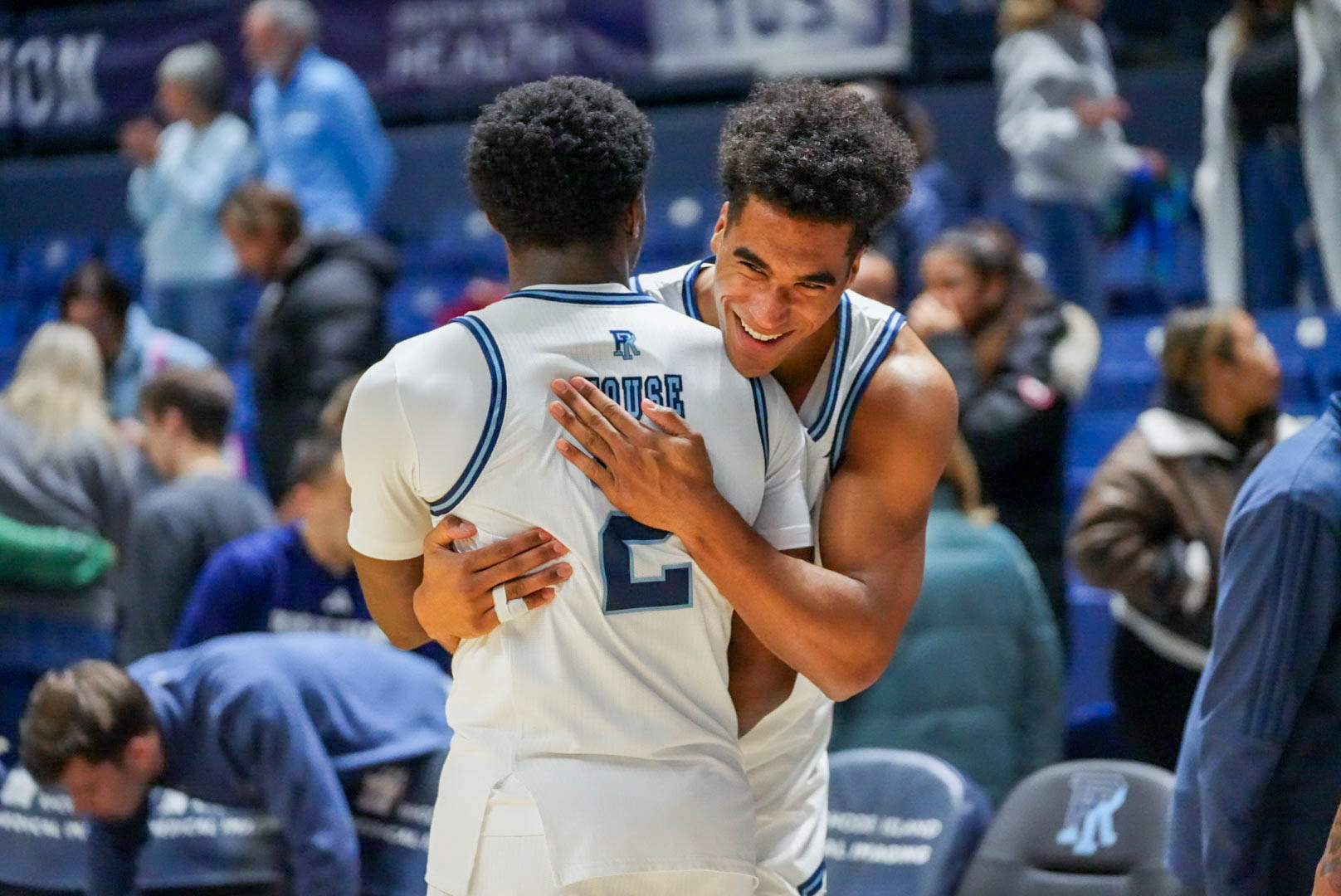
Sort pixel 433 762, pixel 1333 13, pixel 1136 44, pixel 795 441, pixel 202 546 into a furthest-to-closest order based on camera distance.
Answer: pixel 1136 44 → pixel 1333 13 → pixel 202 546 → pixel 433 762 → pixel 795 441

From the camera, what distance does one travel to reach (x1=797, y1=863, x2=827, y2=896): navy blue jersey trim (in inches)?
89.3

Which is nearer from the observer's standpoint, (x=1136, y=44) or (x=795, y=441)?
(x=795, y=441)

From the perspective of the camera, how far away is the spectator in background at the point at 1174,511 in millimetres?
4086

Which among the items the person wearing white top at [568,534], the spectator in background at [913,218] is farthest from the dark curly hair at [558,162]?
the spectator in background at [913,218]

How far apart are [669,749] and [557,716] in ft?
0.46

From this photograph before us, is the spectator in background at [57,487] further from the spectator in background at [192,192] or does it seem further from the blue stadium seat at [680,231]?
the blue stadium seat at [680,231]

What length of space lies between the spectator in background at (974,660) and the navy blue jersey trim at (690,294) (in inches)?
71.9

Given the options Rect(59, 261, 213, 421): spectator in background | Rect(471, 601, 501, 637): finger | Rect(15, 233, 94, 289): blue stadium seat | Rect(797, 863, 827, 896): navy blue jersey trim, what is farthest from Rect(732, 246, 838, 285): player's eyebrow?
Rect(15, 233, 94, 289): blue stadium seat

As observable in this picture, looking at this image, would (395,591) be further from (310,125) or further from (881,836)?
(310,125)

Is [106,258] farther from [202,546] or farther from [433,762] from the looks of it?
[433,762]

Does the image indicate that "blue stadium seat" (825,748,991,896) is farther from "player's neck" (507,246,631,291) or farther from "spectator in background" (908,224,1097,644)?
"player's neck" (507,246,631,291)

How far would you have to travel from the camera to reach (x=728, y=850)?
1993 millimetres

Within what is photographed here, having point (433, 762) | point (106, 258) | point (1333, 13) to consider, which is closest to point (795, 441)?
point (433, 762)

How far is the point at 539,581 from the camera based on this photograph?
193cm
